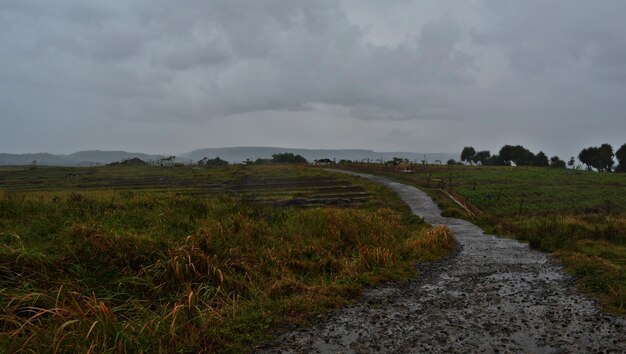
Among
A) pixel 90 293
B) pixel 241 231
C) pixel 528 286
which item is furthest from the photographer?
pixel 241 231

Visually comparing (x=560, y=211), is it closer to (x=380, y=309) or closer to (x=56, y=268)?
(x=380, y=309)

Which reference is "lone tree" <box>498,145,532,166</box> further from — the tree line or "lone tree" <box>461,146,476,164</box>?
"lone tree" <box>461,146,476,164</box>

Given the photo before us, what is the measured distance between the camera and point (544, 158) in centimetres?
10506

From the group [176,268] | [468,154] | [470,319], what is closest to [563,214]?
[470,319]

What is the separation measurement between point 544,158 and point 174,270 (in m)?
117

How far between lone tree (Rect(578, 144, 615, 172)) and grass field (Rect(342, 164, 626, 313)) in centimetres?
4174

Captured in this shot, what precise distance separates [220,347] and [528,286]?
876 centimetres

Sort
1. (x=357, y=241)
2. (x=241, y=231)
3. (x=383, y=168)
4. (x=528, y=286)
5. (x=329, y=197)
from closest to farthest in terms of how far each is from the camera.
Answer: (x=528, y=286), (x=241, y=231), (x=357, y=241), (x=329, y=197), (x=383, y=168)

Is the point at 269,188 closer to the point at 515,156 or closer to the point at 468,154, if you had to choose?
the point at 515,156

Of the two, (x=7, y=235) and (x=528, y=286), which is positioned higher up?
(x=7, y=235)

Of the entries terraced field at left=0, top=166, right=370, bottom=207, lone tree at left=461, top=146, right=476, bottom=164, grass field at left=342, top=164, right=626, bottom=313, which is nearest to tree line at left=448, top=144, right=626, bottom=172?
lone tree at left=461, top=146, right=476, bottom=164

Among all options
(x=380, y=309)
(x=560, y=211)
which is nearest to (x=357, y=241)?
(x=380, y=309)

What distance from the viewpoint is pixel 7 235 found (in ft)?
36.1

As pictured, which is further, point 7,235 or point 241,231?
point 241,231
